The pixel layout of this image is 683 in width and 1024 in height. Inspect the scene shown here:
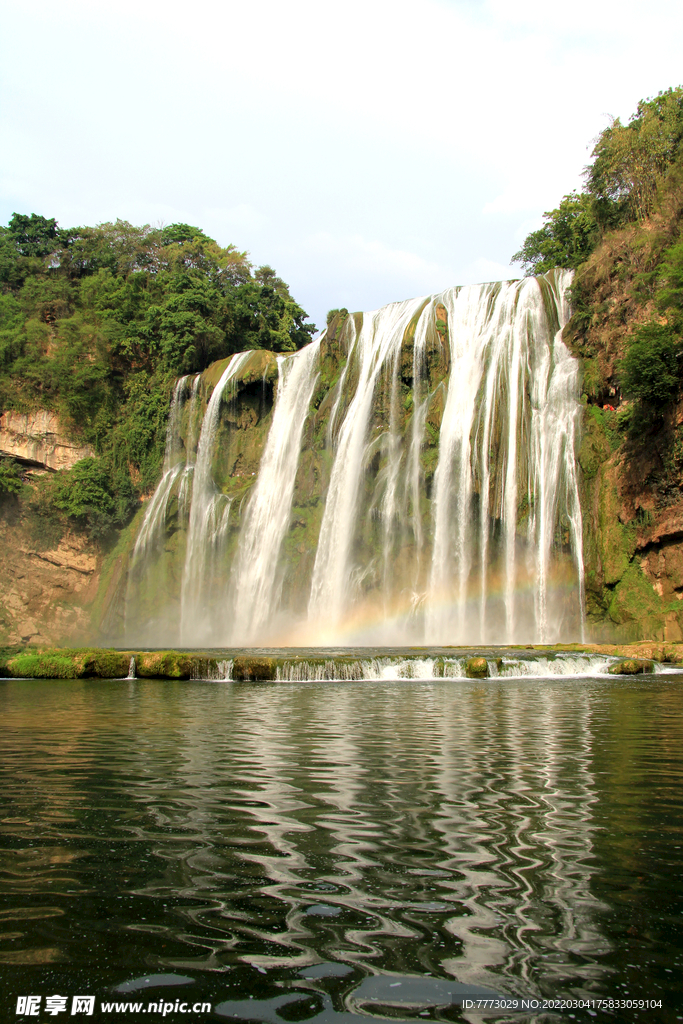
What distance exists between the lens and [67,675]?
16594mm

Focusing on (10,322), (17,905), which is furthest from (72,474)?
(17,905)

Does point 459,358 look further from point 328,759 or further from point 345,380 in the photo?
point 328,759

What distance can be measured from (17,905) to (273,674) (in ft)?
40.2

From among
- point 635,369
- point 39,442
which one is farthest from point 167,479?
point 635,369

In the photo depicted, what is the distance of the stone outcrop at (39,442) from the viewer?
40.4 m

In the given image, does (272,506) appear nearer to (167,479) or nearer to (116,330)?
(167,479)

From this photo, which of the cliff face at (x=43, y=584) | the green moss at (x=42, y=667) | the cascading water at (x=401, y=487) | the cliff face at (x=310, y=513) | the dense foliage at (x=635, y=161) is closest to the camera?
the green moss at (x=42, y=667)

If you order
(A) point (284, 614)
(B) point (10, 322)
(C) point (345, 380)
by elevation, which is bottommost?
(A) point (284, 614)

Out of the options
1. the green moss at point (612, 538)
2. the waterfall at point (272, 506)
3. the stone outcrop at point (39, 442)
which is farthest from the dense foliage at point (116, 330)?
the green moss at point (612, 538)

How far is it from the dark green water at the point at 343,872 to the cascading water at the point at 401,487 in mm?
17150

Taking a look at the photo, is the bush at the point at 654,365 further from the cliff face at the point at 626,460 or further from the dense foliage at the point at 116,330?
the dense foliage at the point at 116,330

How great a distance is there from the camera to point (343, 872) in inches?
149

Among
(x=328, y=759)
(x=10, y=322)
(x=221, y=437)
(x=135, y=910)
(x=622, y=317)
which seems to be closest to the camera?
(x=135, y=910)

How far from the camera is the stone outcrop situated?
132ft
